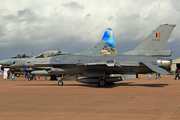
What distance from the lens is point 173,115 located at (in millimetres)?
5719

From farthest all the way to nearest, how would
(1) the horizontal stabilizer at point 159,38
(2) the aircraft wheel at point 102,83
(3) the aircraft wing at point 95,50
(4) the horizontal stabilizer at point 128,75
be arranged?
(3) the aircraft wing at point 95,50, (1) the horizontal stabilizer at point 159,38, (2) the aircraft wheel at point 102,83, (4) the horizontal stabilizer at point 128,75

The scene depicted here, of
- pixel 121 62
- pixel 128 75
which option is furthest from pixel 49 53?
pixel 128 75

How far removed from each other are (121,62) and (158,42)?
12.1ft

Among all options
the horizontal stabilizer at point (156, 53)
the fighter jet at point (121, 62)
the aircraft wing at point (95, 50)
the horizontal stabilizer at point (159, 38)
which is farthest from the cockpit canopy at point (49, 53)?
the horizontal stabilizer at point (159, 38)

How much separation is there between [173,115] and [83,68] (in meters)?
10.8

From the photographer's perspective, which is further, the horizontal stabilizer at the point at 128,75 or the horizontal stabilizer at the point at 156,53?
the horizontal stabilizer at the point at 156,53

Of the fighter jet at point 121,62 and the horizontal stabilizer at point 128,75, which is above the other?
the fighter jet at point 121,62

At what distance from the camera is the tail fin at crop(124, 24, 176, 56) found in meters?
16.0

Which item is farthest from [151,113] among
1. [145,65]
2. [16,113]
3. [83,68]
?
[83,68]

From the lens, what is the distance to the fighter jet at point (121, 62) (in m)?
15.3

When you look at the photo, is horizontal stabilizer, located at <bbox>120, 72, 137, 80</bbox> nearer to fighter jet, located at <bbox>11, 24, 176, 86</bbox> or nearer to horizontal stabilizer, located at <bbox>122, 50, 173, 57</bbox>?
fighter jet, located at <bbox>11, 24, 176, 86</bbox>

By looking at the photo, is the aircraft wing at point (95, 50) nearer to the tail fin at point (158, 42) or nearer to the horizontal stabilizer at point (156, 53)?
the tail fin at point (158, 42)

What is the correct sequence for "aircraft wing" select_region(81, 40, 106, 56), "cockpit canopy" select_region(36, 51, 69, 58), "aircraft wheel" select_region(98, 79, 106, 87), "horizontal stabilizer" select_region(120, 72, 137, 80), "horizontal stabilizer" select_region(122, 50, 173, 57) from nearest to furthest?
"horizontal stabilizer" select_region(120, 72, 137, 80)
"aircraft wheel" select_region(98, 79, 106, 87)
"horizontal stabilizer" select_region(122, 50, 173, 57)
"cockpit canopy" select_region(36, 51, 69, 58)
"aircraft wing" select_region(81, 40, 106, 56)

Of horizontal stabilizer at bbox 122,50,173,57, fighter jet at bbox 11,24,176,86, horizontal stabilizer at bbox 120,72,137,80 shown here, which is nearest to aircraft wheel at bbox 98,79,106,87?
fighter jet at bbox 11,24,176,86
